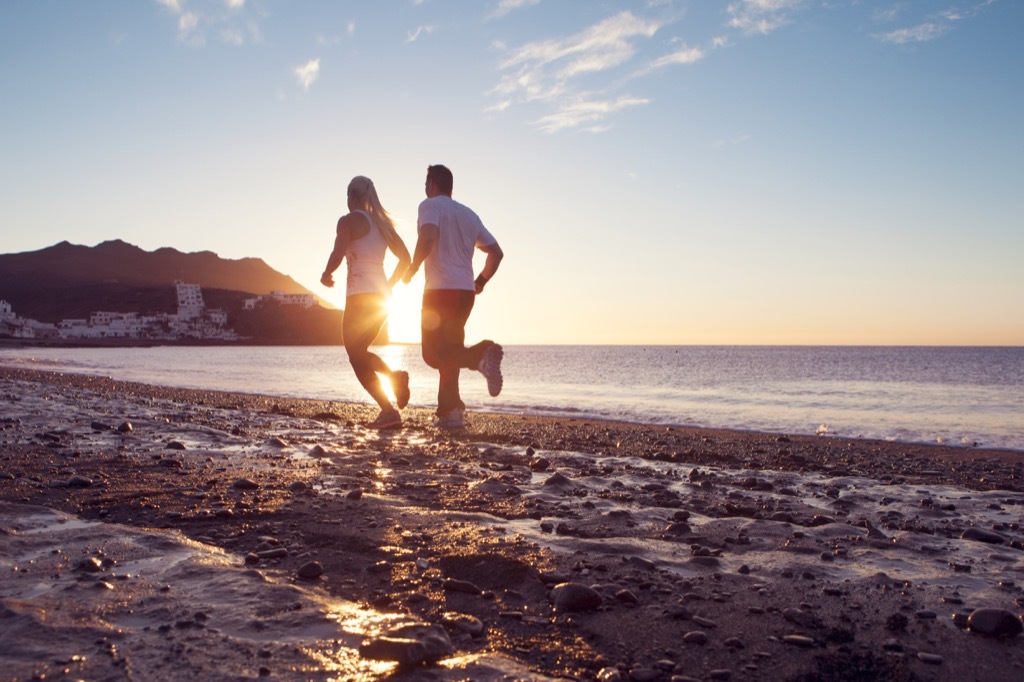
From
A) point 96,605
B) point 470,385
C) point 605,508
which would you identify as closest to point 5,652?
point 96,605

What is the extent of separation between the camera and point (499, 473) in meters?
4.75

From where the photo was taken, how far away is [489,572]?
2439 mm

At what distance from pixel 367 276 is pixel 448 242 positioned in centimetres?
95

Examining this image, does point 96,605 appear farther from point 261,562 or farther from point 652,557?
point 652,557

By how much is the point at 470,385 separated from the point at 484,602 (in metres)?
16.8

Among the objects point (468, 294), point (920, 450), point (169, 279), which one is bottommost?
point (920, 450)

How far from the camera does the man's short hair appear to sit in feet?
24.2

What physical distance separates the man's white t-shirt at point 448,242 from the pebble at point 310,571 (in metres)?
5.01

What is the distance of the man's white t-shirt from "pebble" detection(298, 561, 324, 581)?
5011 millimetres

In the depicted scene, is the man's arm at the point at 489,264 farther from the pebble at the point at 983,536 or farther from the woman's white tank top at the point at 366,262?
the pebble at the point at 983,536

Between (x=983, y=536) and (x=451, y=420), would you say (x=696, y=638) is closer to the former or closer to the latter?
(x=983, y=536)

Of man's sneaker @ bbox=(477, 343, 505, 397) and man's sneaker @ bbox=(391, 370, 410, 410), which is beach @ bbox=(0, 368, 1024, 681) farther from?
man's sneaker @ bbox=(391, 370, 410, 410)

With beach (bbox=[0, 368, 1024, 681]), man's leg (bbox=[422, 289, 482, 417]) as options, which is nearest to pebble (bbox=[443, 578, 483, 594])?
beach (bbox=[0, 368, 1024, 681])

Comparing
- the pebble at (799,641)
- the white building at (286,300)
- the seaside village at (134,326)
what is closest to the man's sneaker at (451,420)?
the pebble at (799,641)
